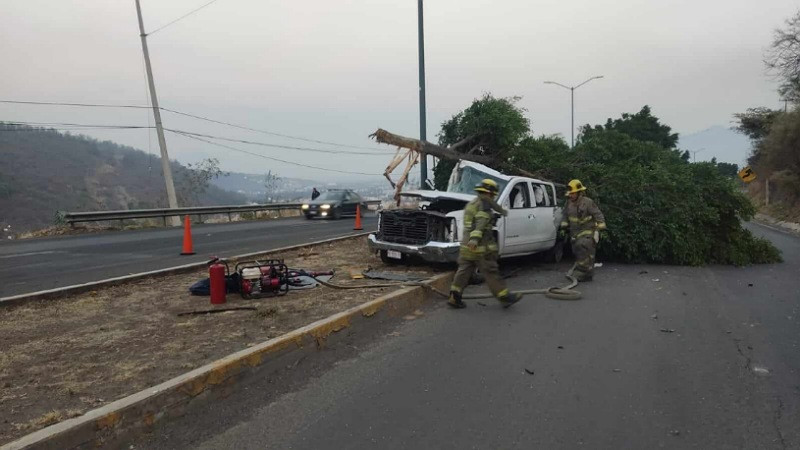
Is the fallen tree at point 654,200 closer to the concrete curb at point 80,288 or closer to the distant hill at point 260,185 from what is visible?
the concrete curb at point 80,288

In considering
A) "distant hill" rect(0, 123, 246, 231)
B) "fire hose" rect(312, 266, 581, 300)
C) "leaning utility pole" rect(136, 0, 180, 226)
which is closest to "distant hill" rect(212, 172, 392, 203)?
"distant hill" rect(0, 123, 246, 231)

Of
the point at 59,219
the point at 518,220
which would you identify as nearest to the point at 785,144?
the point at 518,220

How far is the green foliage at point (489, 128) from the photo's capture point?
50.7ft

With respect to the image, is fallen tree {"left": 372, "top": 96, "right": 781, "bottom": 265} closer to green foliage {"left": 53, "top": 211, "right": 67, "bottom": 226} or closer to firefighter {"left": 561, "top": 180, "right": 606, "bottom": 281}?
firefighter {"left": 561, "top": 180, "right": 606, "bottom": 281}

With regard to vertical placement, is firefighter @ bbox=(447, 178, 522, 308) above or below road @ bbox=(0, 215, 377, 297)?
above

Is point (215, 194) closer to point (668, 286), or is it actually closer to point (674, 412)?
point (668, 286)

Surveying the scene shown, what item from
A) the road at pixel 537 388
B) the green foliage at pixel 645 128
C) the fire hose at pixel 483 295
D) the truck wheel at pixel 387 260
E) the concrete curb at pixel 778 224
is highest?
the green foliage at pixel 645 128

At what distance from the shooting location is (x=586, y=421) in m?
4.10

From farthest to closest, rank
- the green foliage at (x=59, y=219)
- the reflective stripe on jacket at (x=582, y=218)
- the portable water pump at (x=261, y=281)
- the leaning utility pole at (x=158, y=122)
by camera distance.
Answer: the leaning utility pole at (x=158, y=122), the green foliage at (x=59, y=219), the reflective stripe on jacket at (x=582, y=218), the portable water pump at (x=261, y=281)

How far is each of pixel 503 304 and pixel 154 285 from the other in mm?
5210

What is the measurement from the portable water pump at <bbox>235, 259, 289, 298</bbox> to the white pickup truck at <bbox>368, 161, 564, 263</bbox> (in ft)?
8.21

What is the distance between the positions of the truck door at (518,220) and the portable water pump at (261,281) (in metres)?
4.15

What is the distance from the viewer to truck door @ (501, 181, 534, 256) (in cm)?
1047

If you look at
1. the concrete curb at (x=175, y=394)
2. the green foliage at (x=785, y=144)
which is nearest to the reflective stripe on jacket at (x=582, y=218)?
the concrete curb at (x=175, y=394)
